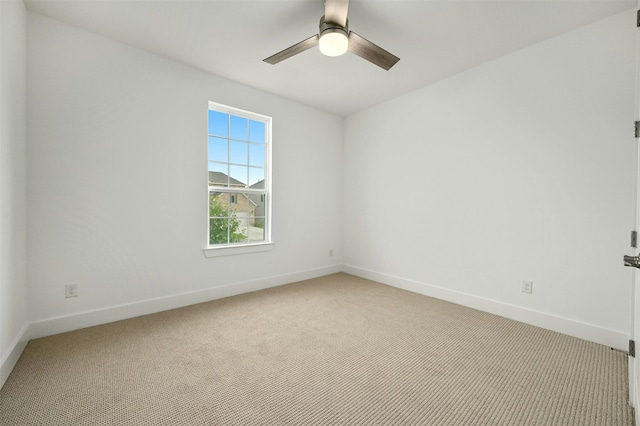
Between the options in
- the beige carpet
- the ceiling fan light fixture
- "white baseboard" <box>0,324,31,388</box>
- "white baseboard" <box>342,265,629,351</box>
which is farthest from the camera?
"white baseboard" <box>342,265,629,351</box>

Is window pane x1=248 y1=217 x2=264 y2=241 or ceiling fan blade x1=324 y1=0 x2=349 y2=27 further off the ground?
ceiling fan blade x1=324 y1=0 x2=349 y2=27

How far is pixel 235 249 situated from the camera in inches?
134

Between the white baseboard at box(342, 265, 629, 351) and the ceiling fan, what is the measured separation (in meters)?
2.52

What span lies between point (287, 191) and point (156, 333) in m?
2.25

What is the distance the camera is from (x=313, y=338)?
2324 mm

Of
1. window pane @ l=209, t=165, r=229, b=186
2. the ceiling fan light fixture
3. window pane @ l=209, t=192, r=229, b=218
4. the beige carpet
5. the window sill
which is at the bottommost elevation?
the beige carpet

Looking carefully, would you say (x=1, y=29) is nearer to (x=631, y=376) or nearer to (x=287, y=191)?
(x=287, y=191)

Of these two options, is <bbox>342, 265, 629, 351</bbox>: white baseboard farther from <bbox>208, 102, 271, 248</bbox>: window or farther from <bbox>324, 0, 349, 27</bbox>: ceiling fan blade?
<bbox>324, 0, 349, 27</bbox>: ceiling fan blade

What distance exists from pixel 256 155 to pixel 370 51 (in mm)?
2012

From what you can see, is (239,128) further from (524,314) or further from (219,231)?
(524,314)

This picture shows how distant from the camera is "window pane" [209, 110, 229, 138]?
3.33m

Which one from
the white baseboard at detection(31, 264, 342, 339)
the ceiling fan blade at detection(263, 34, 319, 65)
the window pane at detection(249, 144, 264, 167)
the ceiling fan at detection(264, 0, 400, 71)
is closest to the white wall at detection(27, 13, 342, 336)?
the white baseboard at detection(31, 264, 342, 339)

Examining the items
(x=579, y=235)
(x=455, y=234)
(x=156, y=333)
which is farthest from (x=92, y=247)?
(x=579, y=235)

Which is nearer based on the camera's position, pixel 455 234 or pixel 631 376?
pixel 631 376
